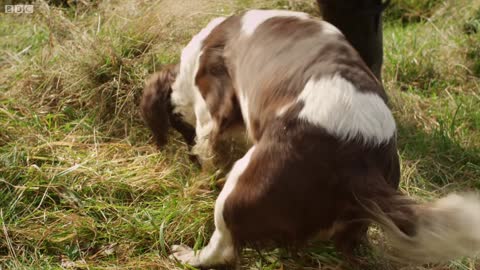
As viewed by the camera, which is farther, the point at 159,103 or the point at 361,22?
the point at 361,22

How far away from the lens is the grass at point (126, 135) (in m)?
2.89

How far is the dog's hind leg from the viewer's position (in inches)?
95.3

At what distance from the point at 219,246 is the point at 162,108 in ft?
2.99

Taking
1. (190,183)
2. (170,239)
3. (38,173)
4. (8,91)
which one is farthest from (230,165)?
(8,91)

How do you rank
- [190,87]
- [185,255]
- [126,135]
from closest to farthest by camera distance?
[185,255], [190,87], [126,135]

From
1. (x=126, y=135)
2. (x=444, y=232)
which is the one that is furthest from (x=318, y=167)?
(x=126, y=135)

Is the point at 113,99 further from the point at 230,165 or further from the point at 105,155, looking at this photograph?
the point at 230,165

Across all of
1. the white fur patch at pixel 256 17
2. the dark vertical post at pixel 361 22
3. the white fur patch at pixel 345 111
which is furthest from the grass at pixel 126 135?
the white fur patch at pixel 256 17

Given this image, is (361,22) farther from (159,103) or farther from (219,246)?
(219,246)

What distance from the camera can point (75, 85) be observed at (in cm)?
383

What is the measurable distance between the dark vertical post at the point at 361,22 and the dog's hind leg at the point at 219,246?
4.03 ft

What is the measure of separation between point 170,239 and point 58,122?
120 cm

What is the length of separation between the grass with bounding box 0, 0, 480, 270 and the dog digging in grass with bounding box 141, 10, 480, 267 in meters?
0.35

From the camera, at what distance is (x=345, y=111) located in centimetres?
226
